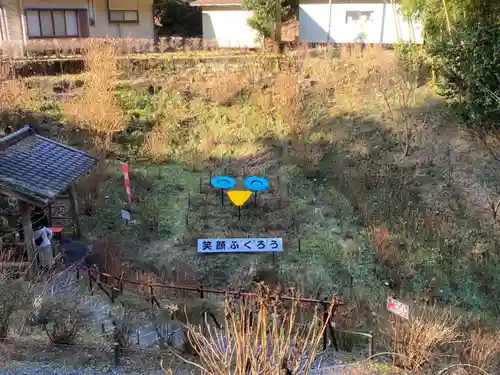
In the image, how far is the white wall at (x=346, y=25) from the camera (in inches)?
698

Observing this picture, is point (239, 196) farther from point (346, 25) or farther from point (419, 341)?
point (346, 25)

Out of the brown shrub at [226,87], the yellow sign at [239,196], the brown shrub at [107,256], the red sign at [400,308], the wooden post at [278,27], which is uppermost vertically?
the wooden post at [278,27]

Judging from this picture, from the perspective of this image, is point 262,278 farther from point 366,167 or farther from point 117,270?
point 366,167

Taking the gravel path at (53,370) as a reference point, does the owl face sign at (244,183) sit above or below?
above

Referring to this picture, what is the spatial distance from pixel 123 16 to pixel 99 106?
305 inches

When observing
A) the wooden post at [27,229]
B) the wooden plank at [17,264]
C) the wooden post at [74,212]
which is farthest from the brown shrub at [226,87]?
the wooden plank at [17,264]

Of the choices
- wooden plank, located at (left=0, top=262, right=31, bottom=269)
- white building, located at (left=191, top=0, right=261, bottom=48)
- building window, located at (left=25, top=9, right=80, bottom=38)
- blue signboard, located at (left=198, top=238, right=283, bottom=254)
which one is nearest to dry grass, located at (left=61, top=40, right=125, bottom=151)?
building window, located at (left=25, top=9, right=80, bottom=38)

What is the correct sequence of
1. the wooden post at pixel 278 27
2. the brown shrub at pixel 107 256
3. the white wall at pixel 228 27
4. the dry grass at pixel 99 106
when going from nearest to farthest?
the brown shrub at pixel 107 256
the dry grass at pixel 99 106
the wooden post at pixel 278 27
the white wall at pixel 228 27

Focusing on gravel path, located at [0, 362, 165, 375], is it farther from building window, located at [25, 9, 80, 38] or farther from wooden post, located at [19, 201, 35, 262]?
building window, located at [25, 9, 80, 38]

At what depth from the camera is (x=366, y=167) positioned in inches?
459

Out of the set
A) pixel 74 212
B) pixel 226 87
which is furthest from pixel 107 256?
pixel 226 87

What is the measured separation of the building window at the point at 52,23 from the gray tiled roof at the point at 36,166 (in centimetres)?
1016

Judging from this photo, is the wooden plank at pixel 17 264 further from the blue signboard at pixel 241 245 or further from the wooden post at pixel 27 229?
the blue signboard at pixel 241 245

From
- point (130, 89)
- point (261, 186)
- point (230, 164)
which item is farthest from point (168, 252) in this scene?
point (130, 89)
